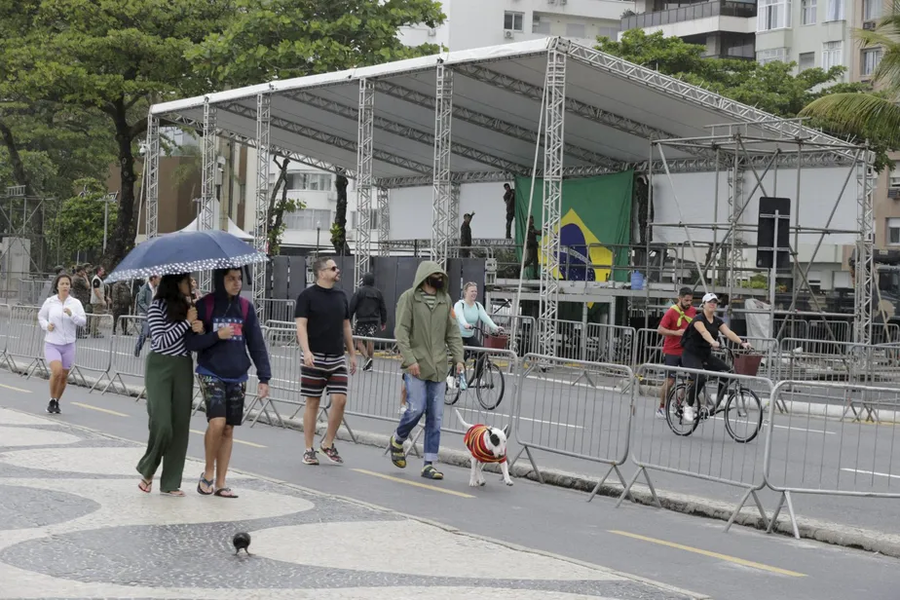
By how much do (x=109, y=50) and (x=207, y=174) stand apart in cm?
684

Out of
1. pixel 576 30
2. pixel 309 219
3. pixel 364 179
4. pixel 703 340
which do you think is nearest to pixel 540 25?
pixel 576 30

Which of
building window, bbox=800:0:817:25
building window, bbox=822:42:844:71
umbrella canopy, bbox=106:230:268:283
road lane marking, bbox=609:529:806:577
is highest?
building window, bbox=800:0:817:25

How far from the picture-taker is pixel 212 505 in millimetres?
9984

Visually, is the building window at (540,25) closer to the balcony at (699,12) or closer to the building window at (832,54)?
the balcony at (699,12)

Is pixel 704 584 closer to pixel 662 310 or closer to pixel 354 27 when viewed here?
pixel 662 310

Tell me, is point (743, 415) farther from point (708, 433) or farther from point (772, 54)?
point (772, 54)

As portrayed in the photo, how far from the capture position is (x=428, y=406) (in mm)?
12617

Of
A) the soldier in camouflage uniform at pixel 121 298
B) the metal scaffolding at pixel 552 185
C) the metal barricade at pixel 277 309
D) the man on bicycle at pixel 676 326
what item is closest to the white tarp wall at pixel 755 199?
the metal scaffolding at pixel 552 185

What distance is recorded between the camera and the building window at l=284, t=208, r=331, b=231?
82500 mm

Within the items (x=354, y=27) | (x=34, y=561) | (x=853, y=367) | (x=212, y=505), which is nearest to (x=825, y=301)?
(x=853, y=367)

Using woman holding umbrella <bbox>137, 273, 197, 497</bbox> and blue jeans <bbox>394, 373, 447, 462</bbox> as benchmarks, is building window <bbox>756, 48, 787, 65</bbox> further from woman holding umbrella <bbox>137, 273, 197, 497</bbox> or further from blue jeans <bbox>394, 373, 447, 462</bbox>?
woman holding umbrella <bbox>137, 273, 197, 497</bbox>

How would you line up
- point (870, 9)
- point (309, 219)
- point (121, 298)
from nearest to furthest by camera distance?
point (121, 298) < point (870, 9) < point (309, 219)

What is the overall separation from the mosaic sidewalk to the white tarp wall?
2135 centimetres

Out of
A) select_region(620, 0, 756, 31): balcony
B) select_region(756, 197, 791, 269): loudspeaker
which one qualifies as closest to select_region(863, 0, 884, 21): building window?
select_region(620, 0, 756, 31): balcony
